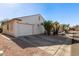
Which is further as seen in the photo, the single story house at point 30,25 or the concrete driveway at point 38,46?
the single story house at point 30,25

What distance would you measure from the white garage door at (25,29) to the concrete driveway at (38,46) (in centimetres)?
17

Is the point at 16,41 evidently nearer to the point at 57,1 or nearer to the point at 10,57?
the point at 10,57

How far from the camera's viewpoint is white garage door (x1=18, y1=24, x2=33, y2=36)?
5.12 meters

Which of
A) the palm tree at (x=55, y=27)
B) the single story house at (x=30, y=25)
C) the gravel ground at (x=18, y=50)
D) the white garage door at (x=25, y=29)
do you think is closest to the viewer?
the gravel ground at (x=18, y=50)

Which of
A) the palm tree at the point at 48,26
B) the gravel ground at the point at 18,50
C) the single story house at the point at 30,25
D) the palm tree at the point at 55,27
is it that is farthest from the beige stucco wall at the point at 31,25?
the gravel ground at the point at 18,50

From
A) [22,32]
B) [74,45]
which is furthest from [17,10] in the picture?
[74,45]

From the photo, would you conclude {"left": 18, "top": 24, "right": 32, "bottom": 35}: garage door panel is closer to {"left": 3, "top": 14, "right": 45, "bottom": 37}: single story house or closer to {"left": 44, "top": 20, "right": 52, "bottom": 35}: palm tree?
{"left": 3, "top": 14, "right": 45, "bottom": 37}: single story house

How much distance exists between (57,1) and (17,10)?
117 cm

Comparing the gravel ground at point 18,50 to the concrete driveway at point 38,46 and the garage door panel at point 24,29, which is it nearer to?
the concrete driveway at point 38,46

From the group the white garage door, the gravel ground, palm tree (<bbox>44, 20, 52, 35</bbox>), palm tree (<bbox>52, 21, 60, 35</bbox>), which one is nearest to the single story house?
the white garage door

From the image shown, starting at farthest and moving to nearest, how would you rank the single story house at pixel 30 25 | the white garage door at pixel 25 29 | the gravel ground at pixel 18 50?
the white garage door at pixel 25 29 → the single story house at pixel 30 25 → the gravel ground at pixel 18 50

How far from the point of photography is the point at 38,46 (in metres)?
4.78

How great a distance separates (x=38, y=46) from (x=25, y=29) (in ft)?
2.73

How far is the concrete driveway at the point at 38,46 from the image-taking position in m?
4.33
